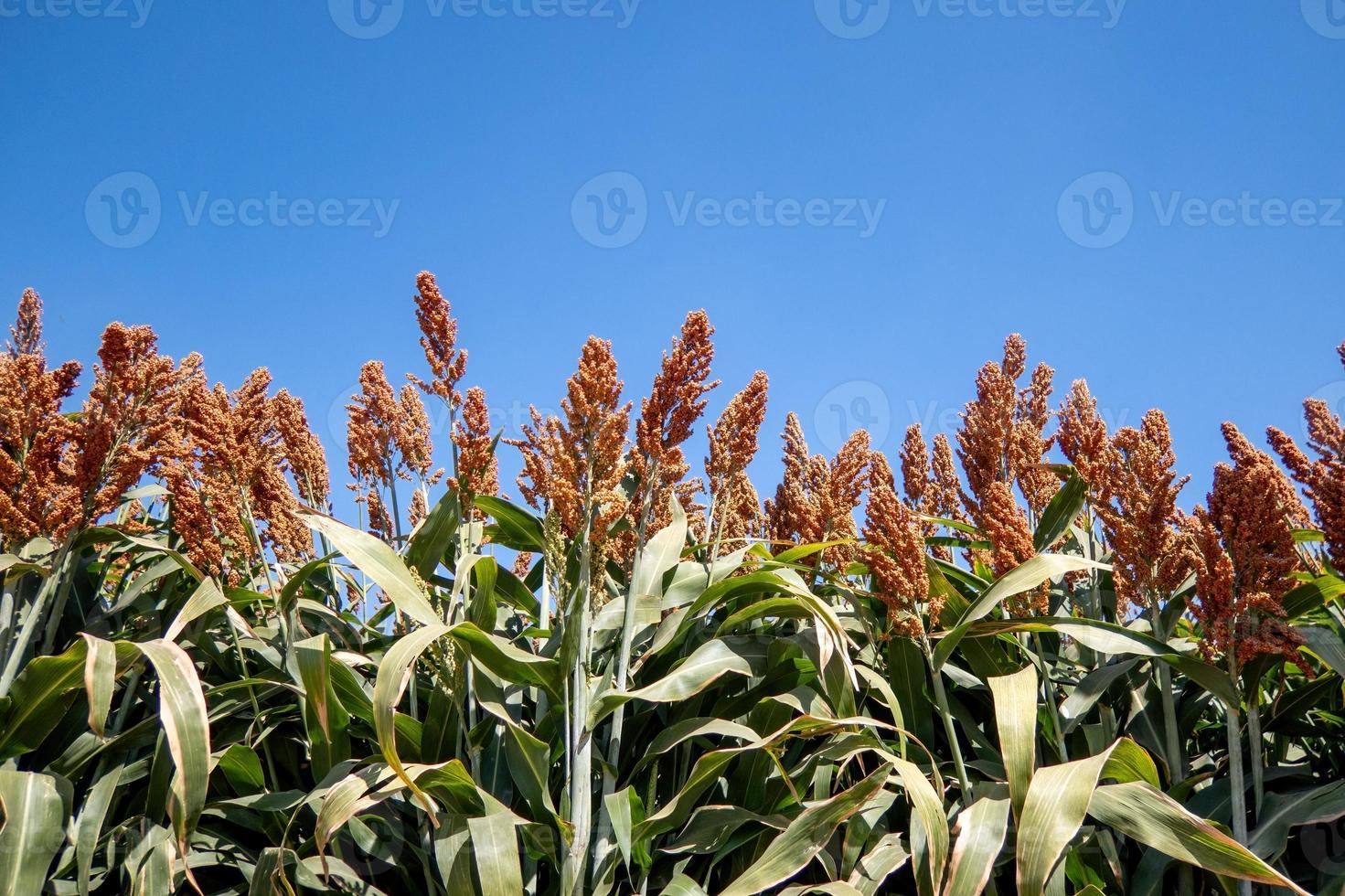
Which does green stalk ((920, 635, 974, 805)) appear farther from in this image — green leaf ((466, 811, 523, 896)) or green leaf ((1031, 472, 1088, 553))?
green leaf ((466, 811, 523, 896))

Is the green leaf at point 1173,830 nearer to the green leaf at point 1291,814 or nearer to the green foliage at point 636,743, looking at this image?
the green foliage at point 636,743

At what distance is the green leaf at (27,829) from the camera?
1.98 m

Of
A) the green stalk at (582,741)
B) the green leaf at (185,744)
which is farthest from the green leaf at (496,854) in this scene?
the green leaf at (185,744)

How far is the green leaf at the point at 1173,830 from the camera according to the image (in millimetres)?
1779

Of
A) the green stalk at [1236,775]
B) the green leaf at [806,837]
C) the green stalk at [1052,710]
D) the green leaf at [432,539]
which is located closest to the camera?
the green leaf at [806,837]

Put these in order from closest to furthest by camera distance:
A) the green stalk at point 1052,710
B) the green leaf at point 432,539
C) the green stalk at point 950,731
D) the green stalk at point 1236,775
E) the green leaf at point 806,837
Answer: the green leaf at point 806,837 → the green stalk at point 1236,775 → the green stalk at point 950,731 → the green stalk at point 1052,710 → the green leaf at point 432,539

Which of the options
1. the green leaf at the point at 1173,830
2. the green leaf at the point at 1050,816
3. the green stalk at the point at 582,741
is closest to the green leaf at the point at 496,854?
the green stalk at the point at 582,741

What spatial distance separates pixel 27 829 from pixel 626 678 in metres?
1.29

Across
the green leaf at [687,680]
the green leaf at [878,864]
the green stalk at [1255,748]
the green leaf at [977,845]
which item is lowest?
the green leaf at [878,864]

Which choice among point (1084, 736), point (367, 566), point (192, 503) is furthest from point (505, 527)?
point (1084, 736)

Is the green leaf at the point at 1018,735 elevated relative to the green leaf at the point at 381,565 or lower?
lower

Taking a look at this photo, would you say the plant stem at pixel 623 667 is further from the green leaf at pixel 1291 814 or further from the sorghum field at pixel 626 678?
the green leaf at pixel 1291 814

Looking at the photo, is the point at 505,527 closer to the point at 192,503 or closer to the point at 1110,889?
the point at 192,503

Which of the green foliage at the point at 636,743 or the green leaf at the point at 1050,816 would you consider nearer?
the green leaf at the point at 1050,816
